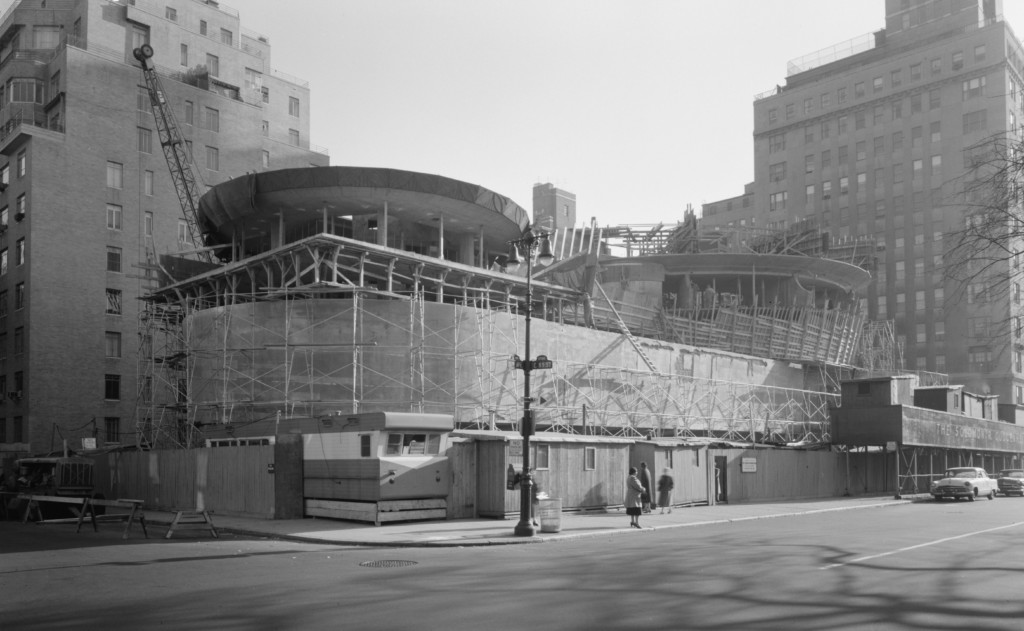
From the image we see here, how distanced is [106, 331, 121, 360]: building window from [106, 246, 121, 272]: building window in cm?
400

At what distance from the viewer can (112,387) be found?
5612cm

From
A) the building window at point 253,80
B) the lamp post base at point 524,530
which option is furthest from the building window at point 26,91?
the lamp post base at point 524,530

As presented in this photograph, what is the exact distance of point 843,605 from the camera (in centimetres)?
1233

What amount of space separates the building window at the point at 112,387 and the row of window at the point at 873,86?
78340 millimetres

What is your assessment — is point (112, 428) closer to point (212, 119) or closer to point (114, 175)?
point (114, 175)

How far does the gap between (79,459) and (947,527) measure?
98.4ft

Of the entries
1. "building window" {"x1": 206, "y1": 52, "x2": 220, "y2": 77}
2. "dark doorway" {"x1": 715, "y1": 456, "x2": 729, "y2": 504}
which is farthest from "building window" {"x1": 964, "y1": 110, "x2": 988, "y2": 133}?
"building window" {"x1": 206, "y1": 52, "x2": 220, "y2": 77}

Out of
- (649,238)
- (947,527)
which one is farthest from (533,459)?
Answer: (649,238)

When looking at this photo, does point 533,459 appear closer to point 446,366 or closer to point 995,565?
point 446,366

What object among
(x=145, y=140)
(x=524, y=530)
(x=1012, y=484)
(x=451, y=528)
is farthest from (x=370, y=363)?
(x=1012, y=484)

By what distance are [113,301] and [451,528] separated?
39.8m

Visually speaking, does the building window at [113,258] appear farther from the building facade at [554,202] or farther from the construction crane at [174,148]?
the building facade at [554,202]

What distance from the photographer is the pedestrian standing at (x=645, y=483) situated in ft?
97.8

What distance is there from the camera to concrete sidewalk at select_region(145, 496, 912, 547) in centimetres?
2228
